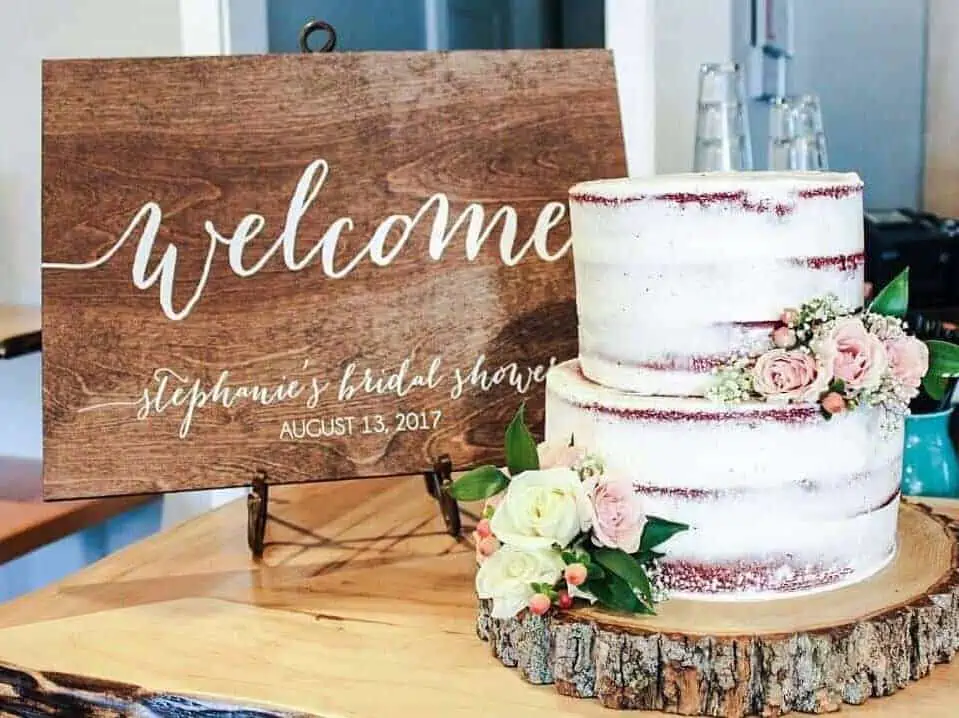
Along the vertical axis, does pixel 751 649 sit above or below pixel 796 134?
below

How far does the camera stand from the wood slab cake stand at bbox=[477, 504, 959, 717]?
2.80ft

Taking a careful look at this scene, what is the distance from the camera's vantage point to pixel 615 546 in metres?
0.90

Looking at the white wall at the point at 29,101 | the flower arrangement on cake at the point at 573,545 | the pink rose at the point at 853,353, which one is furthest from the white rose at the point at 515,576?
the white wall at the point at 29,101

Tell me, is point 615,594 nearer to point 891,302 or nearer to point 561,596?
point 561,596

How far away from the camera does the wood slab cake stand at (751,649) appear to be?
85 cm

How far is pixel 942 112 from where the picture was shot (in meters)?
2.35

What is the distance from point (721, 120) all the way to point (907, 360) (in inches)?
24.1

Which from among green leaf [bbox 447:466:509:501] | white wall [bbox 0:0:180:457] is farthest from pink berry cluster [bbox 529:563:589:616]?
white wall [bbox 0:0:180:457]

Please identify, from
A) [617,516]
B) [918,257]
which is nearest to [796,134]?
[918,257]

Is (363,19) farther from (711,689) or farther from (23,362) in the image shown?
(711,689)

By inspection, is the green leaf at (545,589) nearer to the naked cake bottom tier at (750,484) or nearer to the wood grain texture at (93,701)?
the naked cake bottom tier at (750,484)

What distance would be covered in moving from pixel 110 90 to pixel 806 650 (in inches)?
33.5

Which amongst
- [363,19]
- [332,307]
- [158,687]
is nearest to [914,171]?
[363,19]

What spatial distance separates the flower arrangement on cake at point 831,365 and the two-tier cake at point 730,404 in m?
0.01
